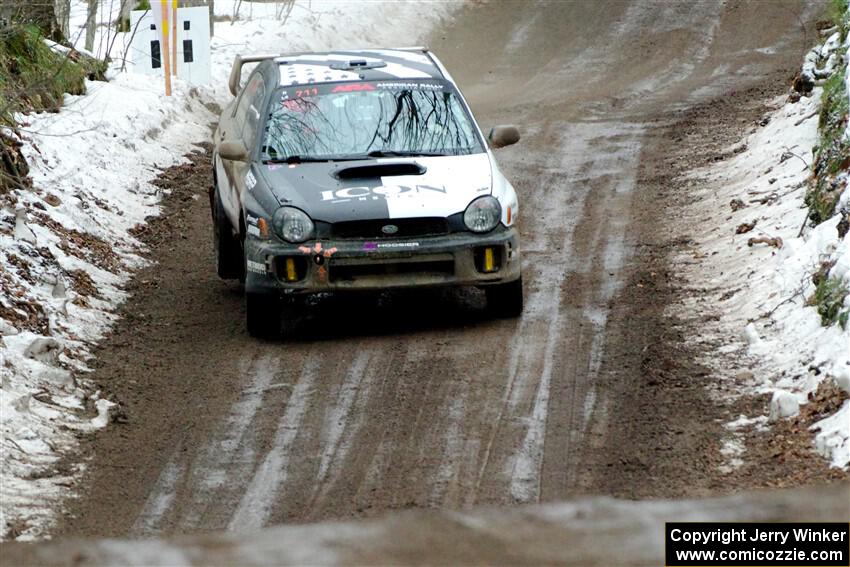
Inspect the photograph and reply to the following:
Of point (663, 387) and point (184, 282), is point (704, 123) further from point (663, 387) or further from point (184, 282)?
point (663, 387)

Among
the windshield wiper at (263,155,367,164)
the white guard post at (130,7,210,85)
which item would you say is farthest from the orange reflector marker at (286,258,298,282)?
the white guard post at (130,7,210,85)

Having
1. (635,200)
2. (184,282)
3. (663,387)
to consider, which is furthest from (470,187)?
(635,200)

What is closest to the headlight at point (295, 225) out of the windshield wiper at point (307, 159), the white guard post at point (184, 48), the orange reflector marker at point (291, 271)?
the orange reflector marker at point (291, 271)

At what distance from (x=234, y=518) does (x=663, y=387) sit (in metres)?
2.94

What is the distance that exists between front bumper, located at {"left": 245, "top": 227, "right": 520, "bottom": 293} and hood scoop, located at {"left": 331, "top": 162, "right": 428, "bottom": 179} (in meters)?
0.61

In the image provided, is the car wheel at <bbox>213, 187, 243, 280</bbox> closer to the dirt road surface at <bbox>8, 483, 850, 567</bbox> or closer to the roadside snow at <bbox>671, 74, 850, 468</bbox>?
the roadside snow at <bbox>671, 74, 850, 468</bbox>

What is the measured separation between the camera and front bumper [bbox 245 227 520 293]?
915 cm

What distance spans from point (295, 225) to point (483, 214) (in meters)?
1.29

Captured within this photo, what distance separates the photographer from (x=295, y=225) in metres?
9.18

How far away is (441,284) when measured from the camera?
30.6 feet

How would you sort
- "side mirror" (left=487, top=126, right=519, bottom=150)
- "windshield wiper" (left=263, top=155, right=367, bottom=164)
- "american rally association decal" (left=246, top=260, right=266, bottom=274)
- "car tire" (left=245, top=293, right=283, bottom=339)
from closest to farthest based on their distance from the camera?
1. "american rally association decal" (left=246, top=260, right=266, bottom=274)
2. "car tire" (left=245, top=293, right=283, bottom=339)
3. "windshield wiper" (left=263, top=155, right=367, bottom=164)
4. "side mirror" (left=487, top=126, right=519, bottom=150)

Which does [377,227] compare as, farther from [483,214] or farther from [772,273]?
[772,273]

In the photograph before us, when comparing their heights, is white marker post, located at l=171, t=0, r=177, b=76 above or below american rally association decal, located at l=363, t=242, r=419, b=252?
below

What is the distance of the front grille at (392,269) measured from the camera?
9.20 m
